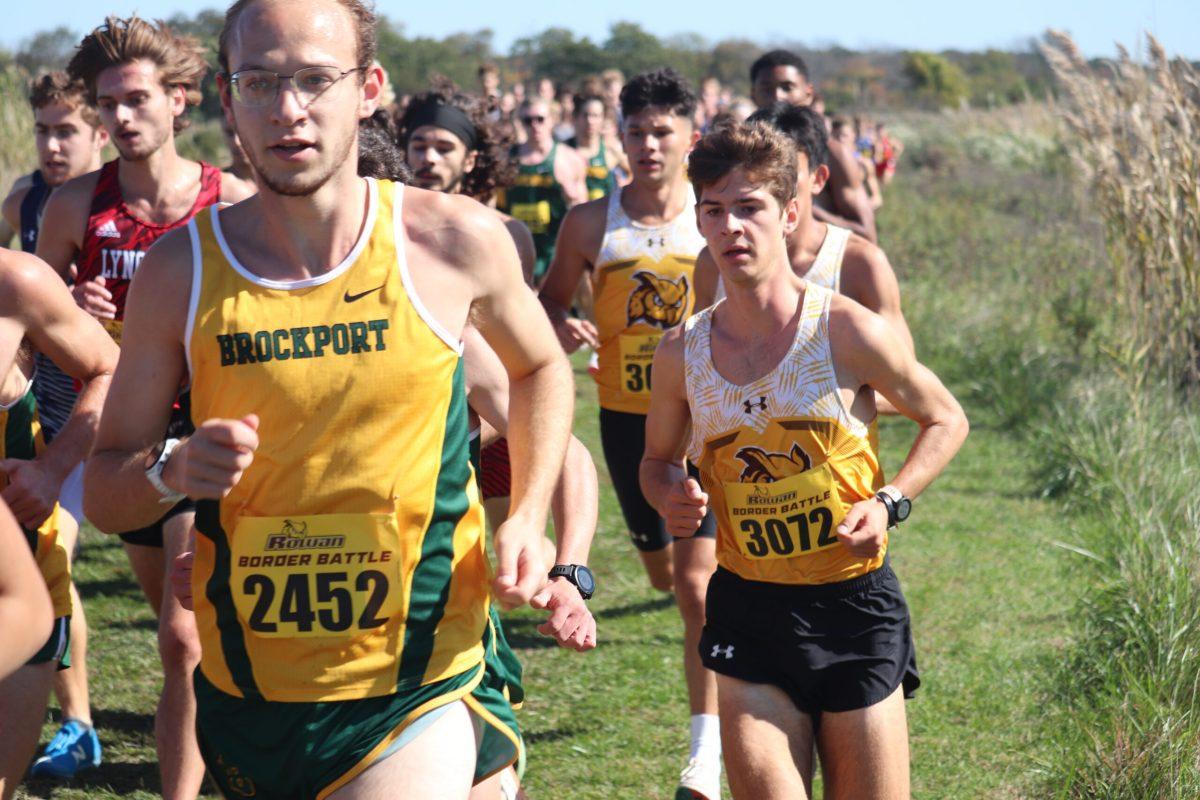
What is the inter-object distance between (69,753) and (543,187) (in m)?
7.64

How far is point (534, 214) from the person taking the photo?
38.4 feet

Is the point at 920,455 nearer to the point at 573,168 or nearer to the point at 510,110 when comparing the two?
the point at 573,168

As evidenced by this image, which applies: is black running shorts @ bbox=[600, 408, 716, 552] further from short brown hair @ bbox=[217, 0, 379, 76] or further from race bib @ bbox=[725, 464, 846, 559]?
short brown hair @ bbox=[217, 0, 379, 76]

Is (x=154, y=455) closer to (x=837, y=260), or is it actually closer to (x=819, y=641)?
(x=819, y=641)

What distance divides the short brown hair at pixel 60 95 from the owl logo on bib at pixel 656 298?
2.64 metres

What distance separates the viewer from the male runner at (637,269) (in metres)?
5.85

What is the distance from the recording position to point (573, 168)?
12.4 meters

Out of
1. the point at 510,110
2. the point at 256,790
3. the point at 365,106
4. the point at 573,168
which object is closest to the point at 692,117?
the point at 365,106

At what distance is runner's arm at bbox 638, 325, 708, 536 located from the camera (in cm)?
387

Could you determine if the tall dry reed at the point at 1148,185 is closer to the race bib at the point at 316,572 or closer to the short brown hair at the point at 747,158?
the short brown hair at the point at 747,158

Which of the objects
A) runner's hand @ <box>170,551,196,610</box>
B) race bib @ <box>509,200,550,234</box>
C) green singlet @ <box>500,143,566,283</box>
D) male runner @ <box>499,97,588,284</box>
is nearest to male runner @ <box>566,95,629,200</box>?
male runner @ <box>499,97,588,284</box>

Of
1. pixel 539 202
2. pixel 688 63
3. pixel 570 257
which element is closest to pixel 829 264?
pixel 570 257

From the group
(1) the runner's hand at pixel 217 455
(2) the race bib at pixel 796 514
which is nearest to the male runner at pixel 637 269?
(2) the race bib at pixel 796 514

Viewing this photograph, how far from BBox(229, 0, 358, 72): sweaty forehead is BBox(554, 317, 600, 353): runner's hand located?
9.47 feet
